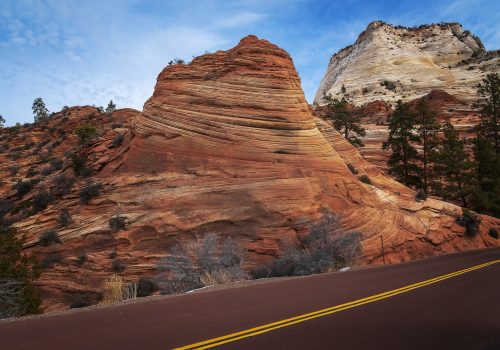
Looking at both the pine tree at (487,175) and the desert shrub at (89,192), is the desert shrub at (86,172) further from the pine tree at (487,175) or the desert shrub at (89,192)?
the pine tree at (487,175)

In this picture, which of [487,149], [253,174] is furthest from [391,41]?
[253,174]

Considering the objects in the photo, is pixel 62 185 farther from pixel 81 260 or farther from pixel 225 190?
pixel 225 190

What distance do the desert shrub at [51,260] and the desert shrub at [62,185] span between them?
4543mm

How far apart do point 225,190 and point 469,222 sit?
630 inches

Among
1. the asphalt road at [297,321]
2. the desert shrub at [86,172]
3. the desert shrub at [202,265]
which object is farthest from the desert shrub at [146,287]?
the desert shrub at [86,172]

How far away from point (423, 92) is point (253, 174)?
66492 millimetres

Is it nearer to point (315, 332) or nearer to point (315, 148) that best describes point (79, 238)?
point (315, 148)

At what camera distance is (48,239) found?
1738cm

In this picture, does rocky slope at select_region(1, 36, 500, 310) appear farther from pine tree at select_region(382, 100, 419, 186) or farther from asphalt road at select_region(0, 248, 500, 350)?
pine tree at select_region(382, 100, 419, 186)

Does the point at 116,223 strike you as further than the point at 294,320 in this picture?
Yes

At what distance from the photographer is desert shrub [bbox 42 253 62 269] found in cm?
1636

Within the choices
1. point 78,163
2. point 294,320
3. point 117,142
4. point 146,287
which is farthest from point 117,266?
point 294,320

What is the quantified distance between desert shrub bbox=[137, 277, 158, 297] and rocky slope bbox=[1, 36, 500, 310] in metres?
1.08

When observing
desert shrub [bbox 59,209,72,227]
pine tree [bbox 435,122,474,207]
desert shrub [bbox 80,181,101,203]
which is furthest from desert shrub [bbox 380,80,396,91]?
desert shrub [bbox 59,209,72,227]
